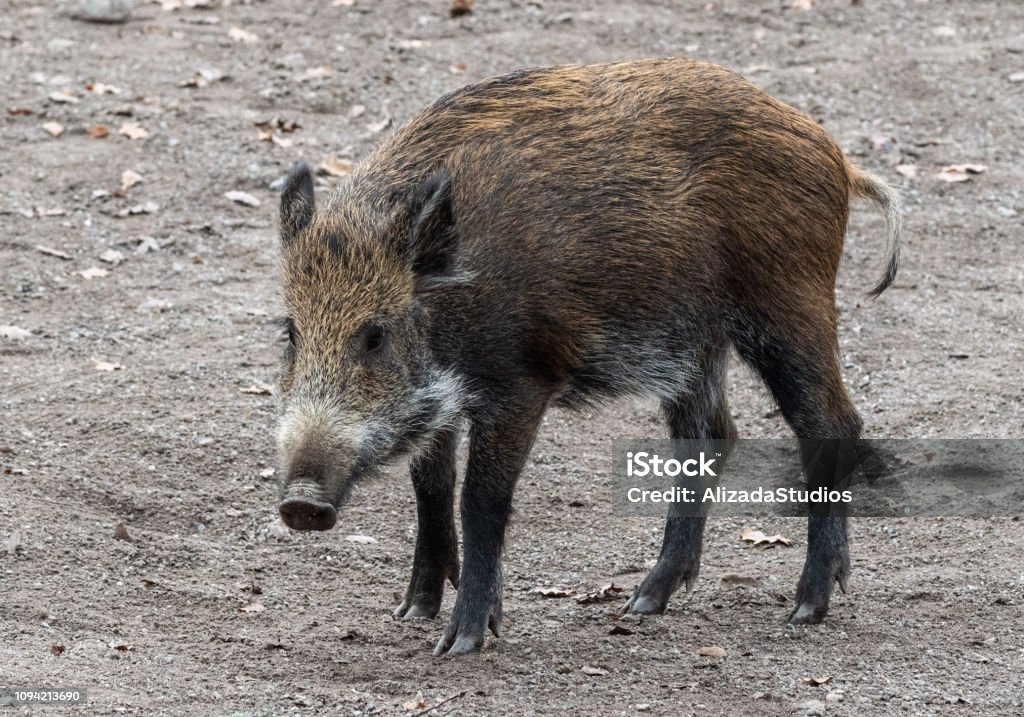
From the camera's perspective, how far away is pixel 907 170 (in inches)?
339

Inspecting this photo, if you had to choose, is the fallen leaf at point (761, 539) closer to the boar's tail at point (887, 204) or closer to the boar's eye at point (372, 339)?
the boar's tail at point (887, 204)

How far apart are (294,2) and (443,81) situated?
73.8 inches

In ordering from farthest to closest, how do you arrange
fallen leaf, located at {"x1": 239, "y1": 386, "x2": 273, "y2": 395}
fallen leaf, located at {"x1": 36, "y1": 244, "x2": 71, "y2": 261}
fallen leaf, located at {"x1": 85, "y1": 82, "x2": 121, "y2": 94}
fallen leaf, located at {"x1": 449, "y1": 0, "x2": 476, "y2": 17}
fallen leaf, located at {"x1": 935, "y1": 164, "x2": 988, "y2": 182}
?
fallen leaf, located at {"x1": 449, "y1": 0, "x2": 476, "y2": 17}
fallen leaf, located at {"x1": 85, "y1": 82, "x2": 121, "y2": 94}
fallen leaf, located at {"x1": 935, "y1": 164, "x2": 988, "y2": 182}
fallen leaf, located at {"x1": 36, "y1": 244, "x2": 71, "y2": 261}
fallen leaf, located at {"x1": 239, "y1": 386, "x2": 273, "y2": 395}

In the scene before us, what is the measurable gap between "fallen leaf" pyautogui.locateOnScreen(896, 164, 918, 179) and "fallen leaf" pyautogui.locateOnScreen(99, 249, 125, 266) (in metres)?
4.37

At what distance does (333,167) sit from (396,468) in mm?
3060

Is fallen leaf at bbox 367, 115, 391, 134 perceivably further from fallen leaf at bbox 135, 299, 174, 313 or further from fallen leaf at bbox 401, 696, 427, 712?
fallen leaf at bbox 401, 696, 427, 712

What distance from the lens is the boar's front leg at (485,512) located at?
4.45m

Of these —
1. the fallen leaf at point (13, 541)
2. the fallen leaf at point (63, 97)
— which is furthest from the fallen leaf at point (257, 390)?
the fallen leaf at point (63, 97)

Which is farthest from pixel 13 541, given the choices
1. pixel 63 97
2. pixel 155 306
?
pixel 63 97

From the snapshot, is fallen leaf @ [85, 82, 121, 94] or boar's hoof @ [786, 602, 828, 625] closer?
boar's hoof @ [786, 602, 828, 625]

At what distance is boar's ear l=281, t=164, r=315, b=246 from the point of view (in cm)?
450

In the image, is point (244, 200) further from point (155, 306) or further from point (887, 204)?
point (887, 204)

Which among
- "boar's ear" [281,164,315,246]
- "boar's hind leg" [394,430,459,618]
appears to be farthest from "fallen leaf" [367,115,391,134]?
"boar's hind leg" [394,430,459,618]

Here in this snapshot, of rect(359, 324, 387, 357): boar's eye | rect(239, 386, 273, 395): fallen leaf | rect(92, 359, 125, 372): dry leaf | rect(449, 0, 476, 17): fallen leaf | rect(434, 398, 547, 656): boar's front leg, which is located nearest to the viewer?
rect(359, 324, 387, 357): boar's eye
